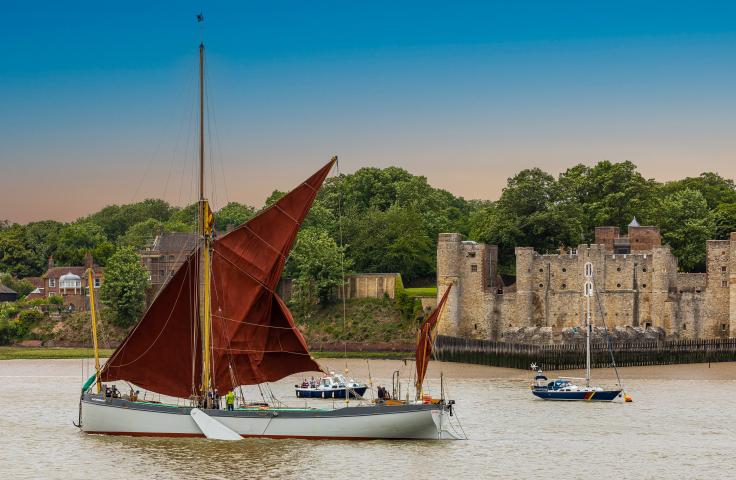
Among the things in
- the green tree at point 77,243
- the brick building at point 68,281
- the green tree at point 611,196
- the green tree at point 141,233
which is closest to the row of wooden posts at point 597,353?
the green tree at point 611,196

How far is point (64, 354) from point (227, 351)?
45.1 meters

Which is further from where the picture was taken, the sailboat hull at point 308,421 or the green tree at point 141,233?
the green tree at point 141,233

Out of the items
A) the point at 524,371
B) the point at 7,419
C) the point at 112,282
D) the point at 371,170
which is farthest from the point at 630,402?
the point at 371,170

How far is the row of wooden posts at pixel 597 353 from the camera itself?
2874 inches

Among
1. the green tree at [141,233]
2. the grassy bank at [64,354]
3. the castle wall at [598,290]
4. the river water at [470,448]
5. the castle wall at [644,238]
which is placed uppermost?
the green tree at [141,233]

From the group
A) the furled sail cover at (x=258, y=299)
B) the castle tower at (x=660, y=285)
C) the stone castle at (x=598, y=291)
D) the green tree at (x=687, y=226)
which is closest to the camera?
the furled sail cover at (x=258, y=299)

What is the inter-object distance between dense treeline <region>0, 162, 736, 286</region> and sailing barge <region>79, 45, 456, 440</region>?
3520 cm

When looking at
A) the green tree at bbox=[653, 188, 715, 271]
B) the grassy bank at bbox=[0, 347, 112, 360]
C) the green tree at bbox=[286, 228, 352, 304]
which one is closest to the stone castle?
the green tree at bbox=[653, 188, 715, 271]

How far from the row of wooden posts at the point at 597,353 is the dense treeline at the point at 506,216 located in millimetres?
13005

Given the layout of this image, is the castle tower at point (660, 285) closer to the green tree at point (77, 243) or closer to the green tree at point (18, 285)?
the green tree at point (77, 243)

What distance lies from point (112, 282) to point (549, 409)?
4836 cm

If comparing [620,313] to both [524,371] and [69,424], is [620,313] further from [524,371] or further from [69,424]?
[69,424]

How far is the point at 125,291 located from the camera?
95625 mm

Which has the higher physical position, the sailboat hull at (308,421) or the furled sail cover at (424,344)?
the furled sail cover at (424,344)
